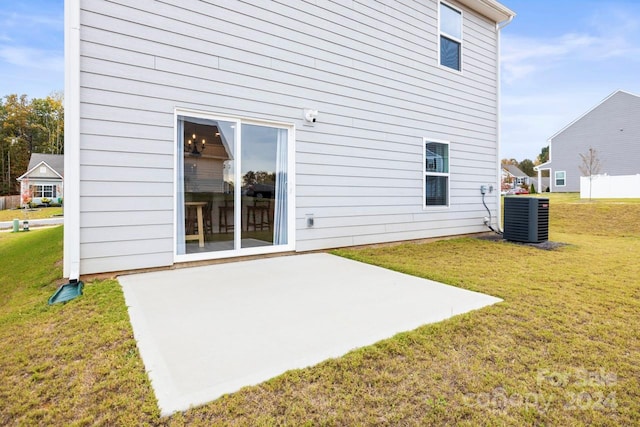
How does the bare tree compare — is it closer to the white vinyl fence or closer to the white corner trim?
the white vinyl fence

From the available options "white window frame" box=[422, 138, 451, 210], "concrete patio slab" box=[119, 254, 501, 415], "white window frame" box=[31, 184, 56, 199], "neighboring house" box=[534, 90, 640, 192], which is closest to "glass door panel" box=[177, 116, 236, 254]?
"concrete patio slab" box=[119, 254, 501, 415]

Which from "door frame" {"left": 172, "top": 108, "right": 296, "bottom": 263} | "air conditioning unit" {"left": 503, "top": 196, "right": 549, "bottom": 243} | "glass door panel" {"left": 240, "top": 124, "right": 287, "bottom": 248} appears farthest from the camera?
"air conditioning unit" {"left": 503, "top": 196, "right": 549, "bottom": 243}

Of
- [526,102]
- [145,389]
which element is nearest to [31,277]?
[145,389]

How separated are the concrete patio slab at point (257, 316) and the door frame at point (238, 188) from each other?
0.24m

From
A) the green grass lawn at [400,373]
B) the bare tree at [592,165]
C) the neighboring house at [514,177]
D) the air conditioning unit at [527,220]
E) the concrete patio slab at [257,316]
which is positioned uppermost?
the neighboring house at [514,177]

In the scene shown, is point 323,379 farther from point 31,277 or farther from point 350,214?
point 31,277

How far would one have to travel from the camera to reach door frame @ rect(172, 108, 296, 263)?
404cm

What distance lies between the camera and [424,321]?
254 centimetres

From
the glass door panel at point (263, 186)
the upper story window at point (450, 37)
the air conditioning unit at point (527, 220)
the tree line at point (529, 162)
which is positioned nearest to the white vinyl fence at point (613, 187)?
the air conditioning unit at point (527, 220)

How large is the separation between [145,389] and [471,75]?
27.2 feet

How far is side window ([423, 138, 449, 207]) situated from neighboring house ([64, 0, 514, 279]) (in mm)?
34

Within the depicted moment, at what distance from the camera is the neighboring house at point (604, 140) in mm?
19609

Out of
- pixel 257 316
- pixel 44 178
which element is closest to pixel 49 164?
pixel 44 178

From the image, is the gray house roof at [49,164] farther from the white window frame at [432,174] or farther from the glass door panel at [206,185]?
the white window frame at [432,174]
